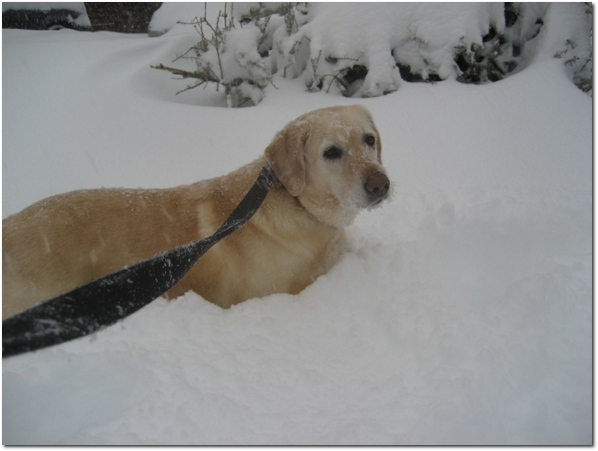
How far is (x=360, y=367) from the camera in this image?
161cm

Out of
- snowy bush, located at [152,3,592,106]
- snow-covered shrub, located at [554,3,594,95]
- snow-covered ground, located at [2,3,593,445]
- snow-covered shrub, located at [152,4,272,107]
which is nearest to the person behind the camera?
snow-covered ground, located at [2,3,593,445]

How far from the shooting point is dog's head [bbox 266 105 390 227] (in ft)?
6.85

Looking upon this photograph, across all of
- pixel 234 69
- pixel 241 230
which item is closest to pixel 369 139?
pixel 241 230

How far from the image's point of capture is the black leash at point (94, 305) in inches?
37.7

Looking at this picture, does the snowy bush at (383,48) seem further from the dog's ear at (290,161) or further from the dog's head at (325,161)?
the dog's ear at (290,161)

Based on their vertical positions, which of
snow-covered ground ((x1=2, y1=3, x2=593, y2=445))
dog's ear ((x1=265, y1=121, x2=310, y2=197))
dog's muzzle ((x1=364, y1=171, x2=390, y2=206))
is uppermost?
dog's ear ((x1=265, y1=121, x2=310, y2=197))

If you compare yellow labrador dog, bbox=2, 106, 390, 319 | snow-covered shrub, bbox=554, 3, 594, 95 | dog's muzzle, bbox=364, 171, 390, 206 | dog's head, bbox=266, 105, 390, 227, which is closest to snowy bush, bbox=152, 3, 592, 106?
snow-covered shrub, bbox=554, 3, 594, 95

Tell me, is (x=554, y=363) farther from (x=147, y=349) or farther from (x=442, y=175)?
(x=442, y=175)

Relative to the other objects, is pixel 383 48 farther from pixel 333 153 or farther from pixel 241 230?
pixel 241 230

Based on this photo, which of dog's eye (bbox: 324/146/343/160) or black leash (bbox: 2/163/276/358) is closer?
black leash (bbox: 2/163/276/358)

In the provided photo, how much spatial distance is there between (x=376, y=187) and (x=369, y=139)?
0.44 meters

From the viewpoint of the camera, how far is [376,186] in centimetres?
197

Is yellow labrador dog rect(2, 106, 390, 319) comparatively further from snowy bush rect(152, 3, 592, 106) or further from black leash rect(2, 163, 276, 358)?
snowy bush rect(152, 3, 592, 106)

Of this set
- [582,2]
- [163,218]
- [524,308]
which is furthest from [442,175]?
[582,2]
